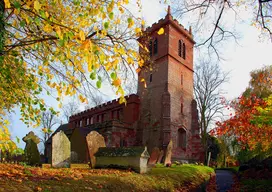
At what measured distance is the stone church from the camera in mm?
28422

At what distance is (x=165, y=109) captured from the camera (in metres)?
28.1

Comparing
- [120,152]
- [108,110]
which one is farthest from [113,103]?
[120,152]

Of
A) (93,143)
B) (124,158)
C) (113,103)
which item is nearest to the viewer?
(124,158)

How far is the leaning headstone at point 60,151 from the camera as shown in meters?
9.70

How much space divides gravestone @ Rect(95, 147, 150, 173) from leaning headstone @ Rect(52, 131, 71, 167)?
1211mm

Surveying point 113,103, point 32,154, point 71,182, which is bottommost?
point 71,182

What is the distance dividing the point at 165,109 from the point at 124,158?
18.5 m

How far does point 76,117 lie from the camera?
4484 centimetres

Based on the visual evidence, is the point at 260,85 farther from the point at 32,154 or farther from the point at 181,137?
the point at 32,154

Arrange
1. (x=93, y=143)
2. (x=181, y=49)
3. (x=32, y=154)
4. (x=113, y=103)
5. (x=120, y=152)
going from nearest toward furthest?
(x=120, y=152)
(x=93, y=143)
(x=32, y=154)
(x=181, y=49)
(x=113, y=103)

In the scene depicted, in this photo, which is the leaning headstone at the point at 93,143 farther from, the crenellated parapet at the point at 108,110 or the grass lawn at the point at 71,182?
the crenellated parapet at the point at 108,110

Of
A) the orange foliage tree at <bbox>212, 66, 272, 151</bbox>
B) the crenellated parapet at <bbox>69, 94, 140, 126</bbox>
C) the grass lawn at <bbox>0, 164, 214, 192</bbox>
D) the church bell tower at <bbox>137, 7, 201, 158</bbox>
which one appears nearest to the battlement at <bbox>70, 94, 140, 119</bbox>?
the crenellated parapet at <bbox>69, 94, 140, 126</bbox>

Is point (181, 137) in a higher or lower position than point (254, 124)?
lower

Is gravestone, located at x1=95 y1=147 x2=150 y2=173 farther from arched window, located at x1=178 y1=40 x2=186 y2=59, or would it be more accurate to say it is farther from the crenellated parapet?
arched window, located at x1=178 y1=40 x2=186 y2=59
